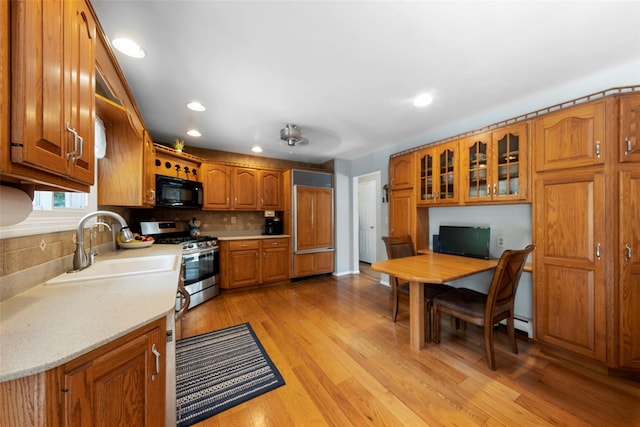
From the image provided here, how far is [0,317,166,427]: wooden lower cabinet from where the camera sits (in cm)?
59

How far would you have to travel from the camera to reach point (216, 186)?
3.66 meters

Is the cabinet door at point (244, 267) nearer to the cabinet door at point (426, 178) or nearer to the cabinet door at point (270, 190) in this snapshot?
the cabinet door at point (270, 190)

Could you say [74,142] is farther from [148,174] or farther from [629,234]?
[629,234]

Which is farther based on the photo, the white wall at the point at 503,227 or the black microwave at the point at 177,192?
the black microwave at the point at 177,192

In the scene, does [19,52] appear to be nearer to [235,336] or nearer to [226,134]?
[235,336]

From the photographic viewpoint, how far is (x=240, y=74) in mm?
1879

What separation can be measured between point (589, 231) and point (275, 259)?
3.63 metres

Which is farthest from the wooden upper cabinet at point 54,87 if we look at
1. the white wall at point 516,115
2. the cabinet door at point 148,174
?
the white wall at point 516,115

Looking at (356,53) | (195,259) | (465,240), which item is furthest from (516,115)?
(195,259)

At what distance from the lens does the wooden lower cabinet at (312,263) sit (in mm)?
4091

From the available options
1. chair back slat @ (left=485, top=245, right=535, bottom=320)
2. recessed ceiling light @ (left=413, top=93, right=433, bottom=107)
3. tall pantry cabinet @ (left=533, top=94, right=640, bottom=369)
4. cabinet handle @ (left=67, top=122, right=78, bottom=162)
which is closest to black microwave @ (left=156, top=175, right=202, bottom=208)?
Result: cabinet handle @ (left=67, top=122, right=78, bottom=162)

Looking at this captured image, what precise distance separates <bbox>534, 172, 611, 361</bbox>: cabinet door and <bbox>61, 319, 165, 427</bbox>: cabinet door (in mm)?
2815

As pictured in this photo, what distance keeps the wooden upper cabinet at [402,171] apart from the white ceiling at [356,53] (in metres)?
0.66

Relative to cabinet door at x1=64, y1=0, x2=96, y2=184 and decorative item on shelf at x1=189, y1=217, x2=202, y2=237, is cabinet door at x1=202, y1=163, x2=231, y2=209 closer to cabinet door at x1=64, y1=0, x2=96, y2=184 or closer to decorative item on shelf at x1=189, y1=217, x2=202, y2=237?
decorative item on shelf at x1=189, y1=217, x2=202, y2=237
